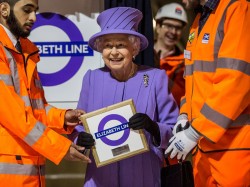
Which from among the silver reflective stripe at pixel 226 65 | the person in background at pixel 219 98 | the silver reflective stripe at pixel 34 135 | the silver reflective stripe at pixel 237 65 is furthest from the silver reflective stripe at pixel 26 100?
the silver reflective stripe at pixel 237 65

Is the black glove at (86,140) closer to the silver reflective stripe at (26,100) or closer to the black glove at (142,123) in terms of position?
the black glove at (142,123)

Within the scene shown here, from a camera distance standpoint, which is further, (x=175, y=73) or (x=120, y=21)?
(x=175, y=73)

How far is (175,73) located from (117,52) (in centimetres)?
176

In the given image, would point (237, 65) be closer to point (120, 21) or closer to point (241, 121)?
point (241, 121)

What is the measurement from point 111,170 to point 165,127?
0.32 meters

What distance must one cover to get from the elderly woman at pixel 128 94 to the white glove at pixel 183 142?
0.13 meters

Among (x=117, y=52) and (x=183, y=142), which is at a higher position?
(x=117, y=52)

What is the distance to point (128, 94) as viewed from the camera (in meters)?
2.59

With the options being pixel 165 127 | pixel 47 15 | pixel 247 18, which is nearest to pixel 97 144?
pixel 165 127

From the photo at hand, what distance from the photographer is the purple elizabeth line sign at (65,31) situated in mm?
3525

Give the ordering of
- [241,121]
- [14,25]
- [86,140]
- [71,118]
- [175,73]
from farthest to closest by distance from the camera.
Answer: [175,73] → [71,118] → [14,25] → [86,140] → [241,121]

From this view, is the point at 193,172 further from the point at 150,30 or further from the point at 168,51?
the point at 168,51

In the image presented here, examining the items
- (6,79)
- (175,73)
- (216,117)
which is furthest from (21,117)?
(175,73)

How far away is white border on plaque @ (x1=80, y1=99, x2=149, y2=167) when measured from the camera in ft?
7.97
